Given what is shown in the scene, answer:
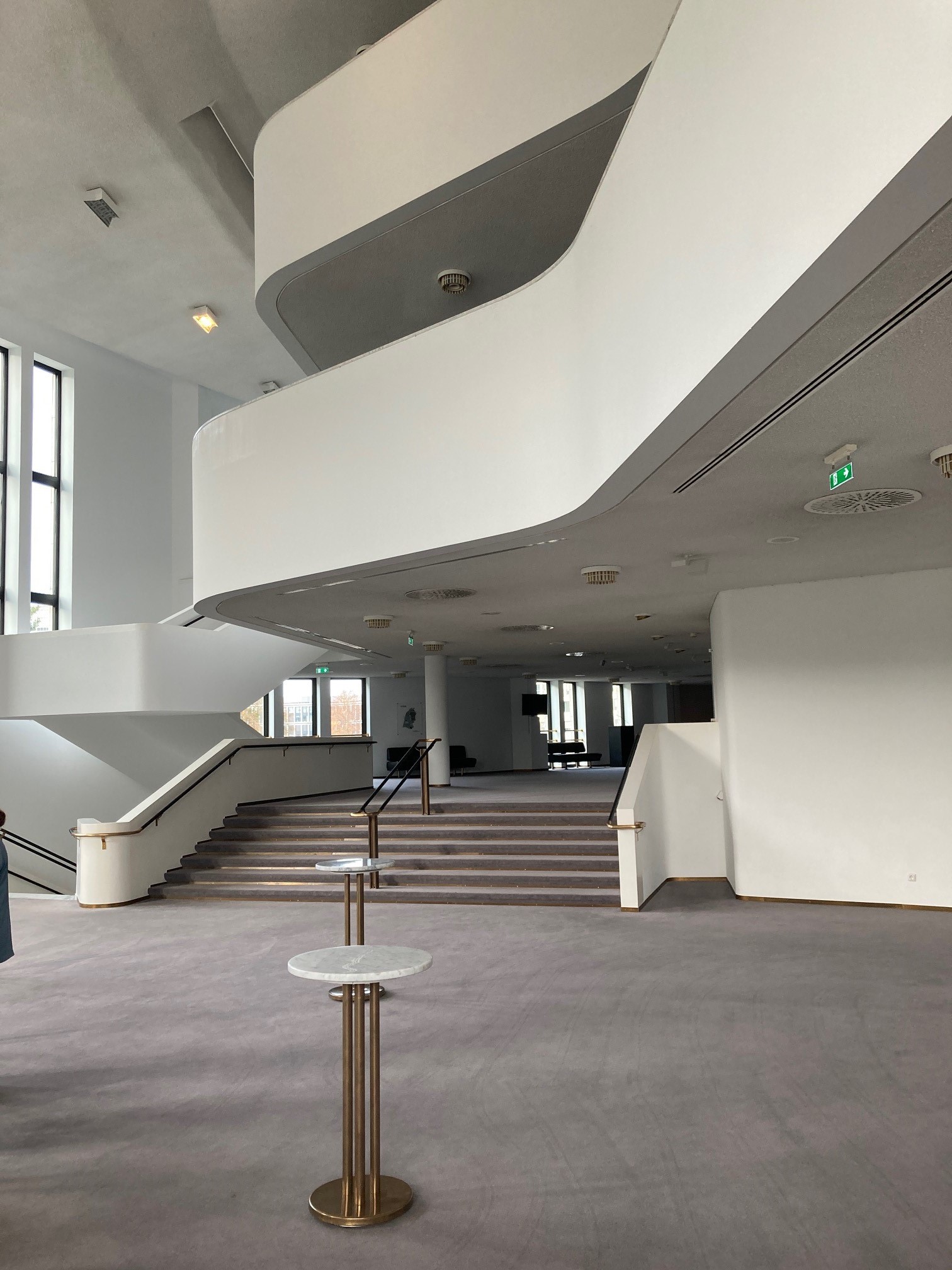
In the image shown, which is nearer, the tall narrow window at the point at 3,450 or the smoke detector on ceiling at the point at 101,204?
the smoke detector on ceiling at the point at 101,204

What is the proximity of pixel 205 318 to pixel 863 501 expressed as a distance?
12.4 meters

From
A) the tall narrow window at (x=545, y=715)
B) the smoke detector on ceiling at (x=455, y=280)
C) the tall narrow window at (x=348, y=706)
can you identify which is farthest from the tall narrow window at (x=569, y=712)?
the smoke detector on ceiling at (x=455, y=280)

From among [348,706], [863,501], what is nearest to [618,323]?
[863,501]

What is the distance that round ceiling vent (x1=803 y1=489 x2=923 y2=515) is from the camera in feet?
20.0

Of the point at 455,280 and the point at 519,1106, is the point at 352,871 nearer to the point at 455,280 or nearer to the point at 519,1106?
the point at 519,1106

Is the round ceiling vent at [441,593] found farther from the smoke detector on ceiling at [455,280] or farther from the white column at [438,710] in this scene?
the white column at [438,710]

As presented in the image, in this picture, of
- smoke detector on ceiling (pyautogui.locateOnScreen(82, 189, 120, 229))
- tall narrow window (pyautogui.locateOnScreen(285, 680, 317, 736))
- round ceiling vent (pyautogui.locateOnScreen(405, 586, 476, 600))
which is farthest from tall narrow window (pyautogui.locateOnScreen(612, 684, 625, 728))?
smoke detector on ceiling (pyautogui.locateOnScreen(82, 189, 120, 229))

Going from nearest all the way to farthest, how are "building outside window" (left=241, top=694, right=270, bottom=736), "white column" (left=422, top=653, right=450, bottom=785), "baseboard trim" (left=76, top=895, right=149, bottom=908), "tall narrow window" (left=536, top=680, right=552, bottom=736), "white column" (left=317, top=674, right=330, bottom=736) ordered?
1. "baseboard trim" (left=76, top=895, right=149, bottom=908)
2. "white column" (left=422, top=653, right=450, bottom=785)
3. "building outside window" (left=241, top=694, right=270, bottom=736)
4. "white column" (left=317, top=674, right=330, bottom=736)
5. "tall narrow window" (left=536, top=680, right=552, bottom=736)

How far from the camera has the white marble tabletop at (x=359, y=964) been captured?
336 cm

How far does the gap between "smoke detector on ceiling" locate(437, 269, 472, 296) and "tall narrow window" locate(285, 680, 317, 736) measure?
52.5 feet

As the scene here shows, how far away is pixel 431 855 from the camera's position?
38.2ft

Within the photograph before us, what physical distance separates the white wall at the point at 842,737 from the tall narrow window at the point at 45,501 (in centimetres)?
1234

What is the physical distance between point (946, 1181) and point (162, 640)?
1179 cm

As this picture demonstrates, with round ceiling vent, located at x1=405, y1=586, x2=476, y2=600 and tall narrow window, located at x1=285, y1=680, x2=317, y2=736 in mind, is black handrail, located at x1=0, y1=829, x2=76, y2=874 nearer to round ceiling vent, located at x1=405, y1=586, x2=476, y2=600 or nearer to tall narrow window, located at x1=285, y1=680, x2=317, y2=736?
tall narrow window, located at x1=285, y1=680, x2=317, y2=736
